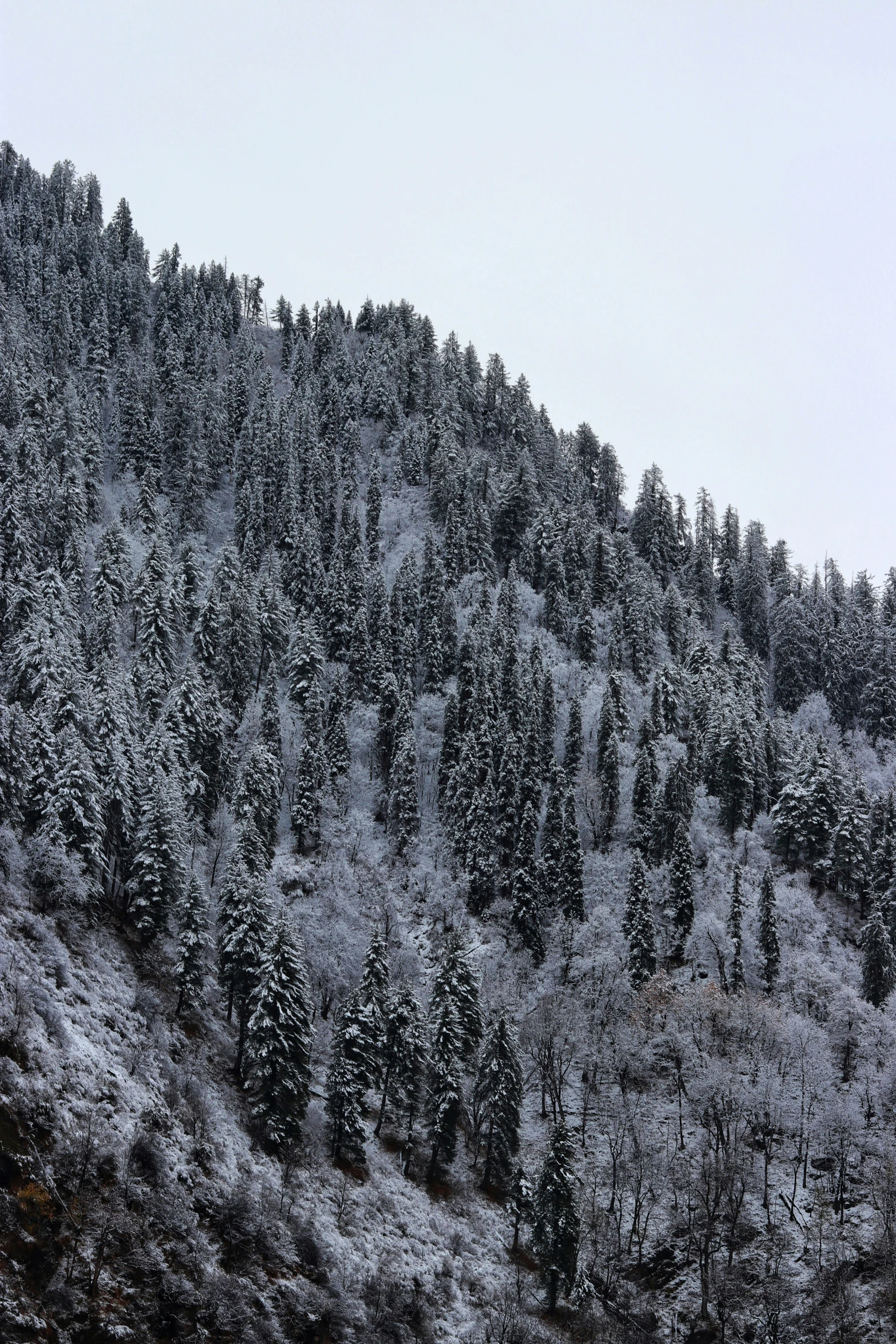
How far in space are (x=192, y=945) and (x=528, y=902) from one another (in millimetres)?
35395

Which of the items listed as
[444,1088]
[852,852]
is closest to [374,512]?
[852,852]

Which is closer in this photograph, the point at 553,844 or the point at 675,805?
the point at 553,844

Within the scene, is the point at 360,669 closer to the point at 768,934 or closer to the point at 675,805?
the point at 675,805

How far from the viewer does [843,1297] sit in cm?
6100

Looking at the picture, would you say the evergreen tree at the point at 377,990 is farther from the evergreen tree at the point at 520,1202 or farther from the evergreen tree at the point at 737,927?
the evergreen tree at the point at 737,927

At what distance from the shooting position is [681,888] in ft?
296

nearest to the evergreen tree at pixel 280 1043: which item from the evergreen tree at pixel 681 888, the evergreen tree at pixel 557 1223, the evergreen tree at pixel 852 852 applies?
the evergreen tree at pixel 557 1223

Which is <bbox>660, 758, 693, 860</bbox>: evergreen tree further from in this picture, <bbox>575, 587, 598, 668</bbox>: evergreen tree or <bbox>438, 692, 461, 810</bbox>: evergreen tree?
<bbox>575, 587, 598, 668</bbox>: evergreen tree

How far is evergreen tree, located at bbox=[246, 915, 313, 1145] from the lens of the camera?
61.2 m

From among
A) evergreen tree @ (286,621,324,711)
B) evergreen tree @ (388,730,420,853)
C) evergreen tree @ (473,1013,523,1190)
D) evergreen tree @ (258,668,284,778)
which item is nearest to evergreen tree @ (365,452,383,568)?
evergreen tree @ (286,621,324,711)

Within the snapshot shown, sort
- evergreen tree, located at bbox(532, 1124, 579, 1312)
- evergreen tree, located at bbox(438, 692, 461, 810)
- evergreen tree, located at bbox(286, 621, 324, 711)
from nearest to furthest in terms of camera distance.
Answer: evergreen tree, located at bbox(532, 1124, 579, 1312) → evergreen tree, located at bbox(438, 692, 461, 810) → evergreen tree, located at bbox(286, 621, 324, 711)

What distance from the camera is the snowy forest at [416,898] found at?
54.0m

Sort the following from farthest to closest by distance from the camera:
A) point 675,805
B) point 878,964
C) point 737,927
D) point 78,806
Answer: point 675,805 → point 737,927 → point 878,964 → point 78,806

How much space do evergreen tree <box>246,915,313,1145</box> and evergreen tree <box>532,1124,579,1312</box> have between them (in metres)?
16.5
